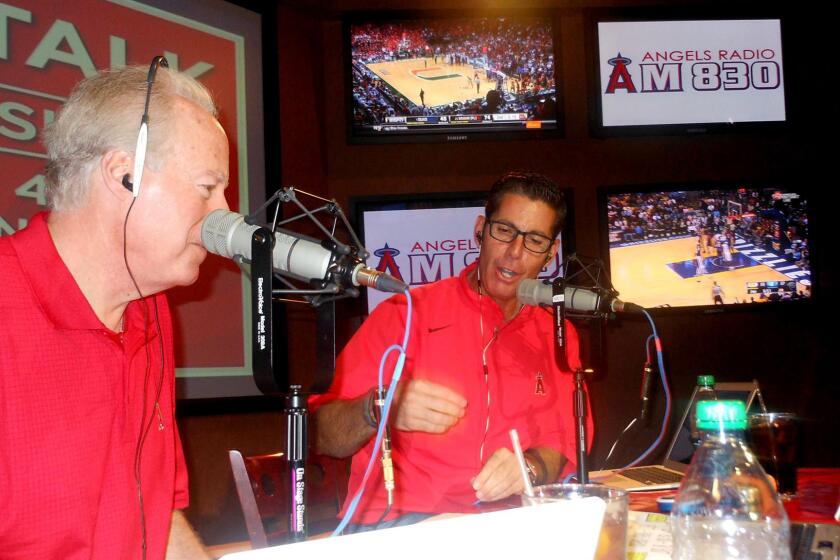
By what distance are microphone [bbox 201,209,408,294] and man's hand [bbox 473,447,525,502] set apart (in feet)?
3.12

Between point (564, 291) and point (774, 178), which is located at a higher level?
point (774, 178)

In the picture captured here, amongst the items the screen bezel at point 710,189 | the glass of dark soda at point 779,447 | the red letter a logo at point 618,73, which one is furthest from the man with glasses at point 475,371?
the red letter a logo at point 618,73

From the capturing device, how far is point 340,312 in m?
3.67

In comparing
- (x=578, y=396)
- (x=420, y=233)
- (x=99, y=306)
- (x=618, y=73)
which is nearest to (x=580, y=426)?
(x=578, y=396)

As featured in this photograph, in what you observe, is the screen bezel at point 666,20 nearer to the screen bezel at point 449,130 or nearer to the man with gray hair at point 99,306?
the screen bezel at point 449,130

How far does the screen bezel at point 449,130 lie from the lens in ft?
12.2

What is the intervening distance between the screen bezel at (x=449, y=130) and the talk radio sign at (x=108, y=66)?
25.3 inches

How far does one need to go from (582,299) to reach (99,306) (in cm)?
125

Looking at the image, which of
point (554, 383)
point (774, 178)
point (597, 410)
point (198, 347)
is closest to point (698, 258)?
point (774, 178)

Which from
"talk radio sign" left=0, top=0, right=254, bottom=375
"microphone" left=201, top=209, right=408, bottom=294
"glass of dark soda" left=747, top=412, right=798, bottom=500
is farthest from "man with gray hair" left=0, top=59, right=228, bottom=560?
"glass of dark soda" left=747, top=412, right=798, bottom=500

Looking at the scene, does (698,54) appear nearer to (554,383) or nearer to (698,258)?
(698,258)

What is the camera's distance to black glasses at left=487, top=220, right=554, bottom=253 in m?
2.75

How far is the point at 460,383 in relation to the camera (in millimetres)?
2637

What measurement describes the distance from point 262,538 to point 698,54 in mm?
3414
